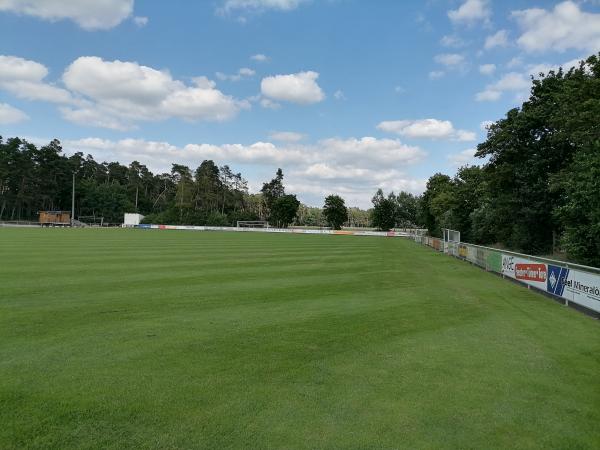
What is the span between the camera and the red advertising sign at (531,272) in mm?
14312

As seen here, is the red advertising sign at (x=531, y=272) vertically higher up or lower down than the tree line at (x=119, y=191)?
lower down

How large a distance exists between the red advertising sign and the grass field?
8.49 ft

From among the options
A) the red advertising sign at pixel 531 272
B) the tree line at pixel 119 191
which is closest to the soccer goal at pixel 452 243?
the red advertising sign at pixel 531 272

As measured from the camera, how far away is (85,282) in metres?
13.0

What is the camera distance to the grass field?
4.16 m

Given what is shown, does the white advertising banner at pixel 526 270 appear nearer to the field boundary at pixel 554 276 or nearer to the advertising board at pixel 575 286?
the field boundary at pixel 554 276

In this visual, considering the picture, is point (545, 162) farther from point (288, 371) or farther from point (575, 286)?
point (288, 371)

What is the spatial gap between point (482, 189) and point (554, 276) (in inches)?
1489

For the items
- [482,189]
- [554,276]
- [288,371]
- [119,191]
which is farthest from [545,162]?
[119,191]

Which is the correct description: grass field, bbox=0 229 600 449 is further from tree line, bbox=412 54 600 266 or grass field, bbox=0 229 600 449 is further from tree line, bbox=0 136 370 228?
tree line, bbox=0 136 370 228

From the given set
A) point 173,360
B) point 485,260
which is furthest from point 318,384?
point 485,260

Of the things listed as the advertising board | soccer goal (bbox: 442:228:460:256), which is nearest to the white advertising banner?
the advertising board

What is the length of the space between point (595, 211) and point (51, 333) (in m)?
21.5

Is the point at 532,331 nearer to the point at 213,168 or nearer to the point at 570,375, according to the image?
the point at 570,375
